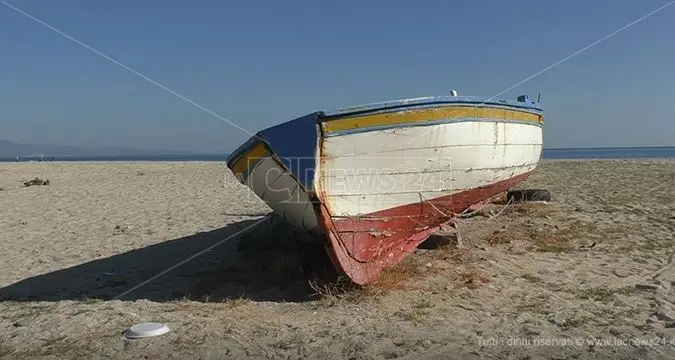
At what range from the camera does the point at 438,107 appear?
4836 mm

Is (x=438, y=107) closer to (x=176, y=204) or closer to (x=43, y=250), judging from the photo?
(x=43, y=250)

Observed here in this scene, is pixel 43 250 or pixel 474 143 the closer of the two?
pixel 474 143

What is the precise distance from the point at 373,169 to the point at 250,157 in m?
1.10

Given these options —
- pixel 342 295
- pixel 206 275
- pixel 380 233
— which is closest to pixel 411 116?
pixel 380 233

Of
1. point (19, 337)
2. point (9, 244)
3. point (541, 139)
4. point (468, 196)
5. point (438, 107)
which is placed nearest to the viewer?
point (19, 337)

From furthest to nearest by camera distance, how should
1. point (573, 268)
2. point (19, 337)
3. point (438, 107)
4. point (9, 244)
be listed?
point (9, 244), point (573, 268), point (438, 107), point (19, 337)

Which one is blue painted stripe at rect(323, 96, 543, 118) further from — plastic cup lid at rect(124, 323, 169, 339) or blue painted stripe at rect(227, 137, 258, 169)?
plastic cup lid at rect(124, 323, 169, 339)

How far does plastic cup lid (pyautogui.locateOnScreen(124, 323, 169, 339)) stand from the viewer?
3666 mm

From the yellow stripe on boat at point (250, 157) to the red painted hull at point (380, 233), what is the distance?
68 centimetres

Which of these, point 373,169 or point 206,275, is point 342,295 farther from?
point 206,275

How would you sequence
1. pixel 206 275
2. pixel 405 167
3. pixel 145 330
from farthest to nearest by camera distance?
pixel 206 275 < pixel 405 167 < pixel 145 330

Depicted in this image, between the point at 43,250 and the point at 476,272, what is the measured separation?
18.6ft

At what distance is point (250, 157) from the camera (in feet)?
14.8

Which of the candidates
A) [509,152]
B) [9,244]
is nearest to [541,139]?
[509,152]
